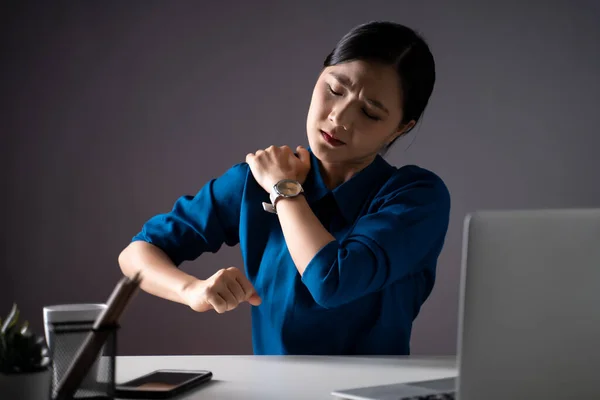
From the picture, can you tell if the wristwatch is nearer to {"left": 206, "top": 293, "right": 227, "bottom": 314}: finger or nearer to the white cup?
{"left": 206, "top": 293, "right": 227, "bottom": 314}: finger

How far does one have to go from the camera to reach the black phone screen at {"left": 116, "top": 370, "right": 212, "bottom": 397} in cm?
104

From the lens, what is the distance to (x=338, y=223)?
160cm

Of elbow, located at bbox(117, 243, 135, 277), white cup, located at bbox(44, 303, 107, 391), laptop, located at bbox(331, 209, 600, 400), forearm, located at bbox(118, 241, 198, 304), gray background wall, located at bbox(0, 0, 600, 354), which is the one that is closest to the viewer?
laptop, located at bbox(331, 209, 600, 400)

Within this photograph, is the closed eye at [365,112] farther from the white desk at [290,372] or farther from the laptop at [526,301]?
the laptop at [526,301]

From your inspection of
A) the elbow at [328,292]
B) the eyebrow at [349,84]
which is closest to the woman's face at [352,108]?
the eyebrow at [349,84]

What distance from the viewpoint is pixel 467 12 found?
3.25m

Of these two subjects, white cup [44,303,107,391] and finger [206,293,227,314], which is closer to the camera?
white cup [44,303,107,391]

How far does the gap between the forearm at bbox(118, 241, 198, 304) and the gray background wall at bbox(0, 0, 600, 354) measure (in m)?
1.56

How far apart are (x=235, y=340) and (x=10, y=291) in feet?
3.20

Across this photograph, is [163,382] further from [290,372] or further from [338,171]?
[338,171]

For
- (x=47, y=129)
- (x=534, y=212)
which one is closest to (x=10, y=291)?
(x=47, y=129)

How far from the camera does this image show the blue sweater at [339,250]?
138 cm

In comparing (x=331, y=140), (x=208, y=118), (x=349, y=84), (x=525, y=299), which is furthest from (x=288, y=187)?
(x=208, y=118)

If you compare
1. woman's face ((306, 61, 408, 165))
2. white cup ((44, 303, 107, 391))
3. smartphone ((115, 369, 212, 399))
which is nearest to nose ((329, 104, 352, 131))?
woman's face ((306, 61, 408, 165))
